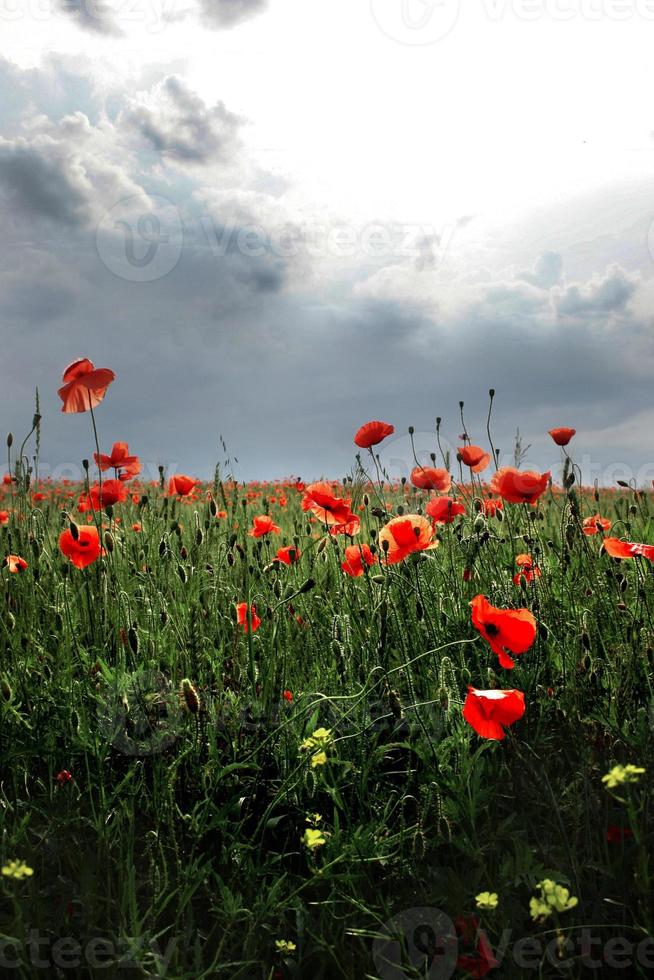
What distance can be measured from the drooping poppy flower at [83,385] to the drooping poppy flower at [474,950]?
2.11 metres

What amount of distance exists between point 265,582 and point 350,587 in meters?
0.50

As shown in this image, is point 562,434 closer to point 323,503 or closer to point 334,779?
point 323,503

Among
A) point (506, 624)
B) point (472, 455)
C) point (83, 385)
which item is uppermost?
point (83, 385)

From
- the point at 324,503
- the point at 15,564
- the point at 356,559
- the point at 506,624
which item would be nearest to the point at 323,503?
the point at 324,503

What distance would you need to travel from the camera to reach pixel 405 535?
2422 millimetres

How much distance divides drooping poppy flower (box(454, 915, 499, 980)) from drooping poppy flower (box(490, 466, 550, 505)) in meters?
1.49

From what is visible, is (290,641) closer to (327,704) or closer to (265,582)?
(265,582)

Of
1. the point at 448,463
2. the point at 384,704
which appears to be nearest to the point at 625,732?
the point at 384,704

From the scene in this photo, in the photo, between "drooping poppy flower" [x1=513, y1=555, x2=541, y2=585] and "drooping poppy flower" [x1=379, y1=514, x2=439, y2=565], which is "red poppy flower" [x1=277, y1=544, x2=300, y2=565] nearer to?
"drooping poppy flower" [x1=379, y1=514, x2=439, y2=565]

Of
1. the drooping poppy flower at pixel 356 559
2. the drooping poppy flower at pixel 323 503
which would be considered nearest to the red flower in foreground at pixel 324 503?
the drooping poppy flower at pixel 323 503

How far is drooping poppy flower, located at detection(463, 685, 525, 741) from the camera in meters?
1.83

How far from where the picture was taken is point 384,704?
8.02ft

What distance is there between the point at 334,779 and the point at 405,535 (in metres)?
0.82

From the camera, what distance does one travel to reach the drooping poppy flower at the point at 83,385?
2.71m
